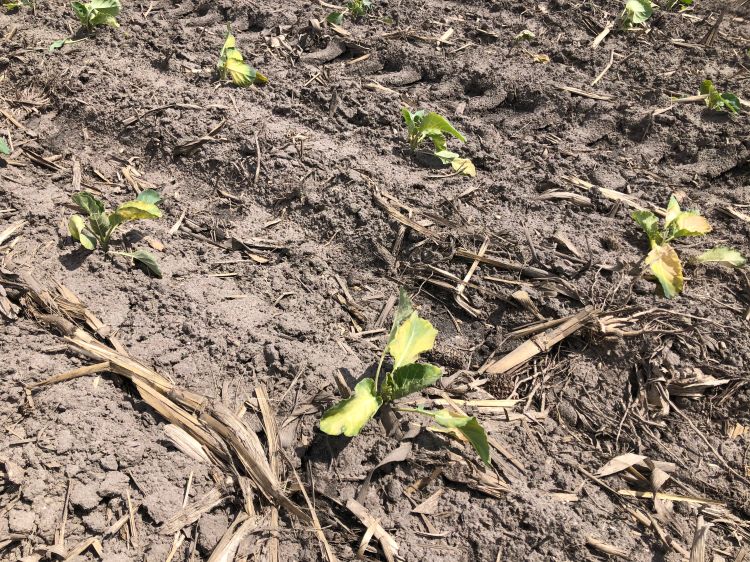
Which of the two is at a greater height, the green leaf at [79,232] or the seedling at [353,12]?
the seedling at [353,12]

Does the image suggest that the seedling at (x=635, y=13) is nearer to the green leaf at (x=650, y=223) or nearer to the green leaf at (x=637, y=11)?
the green leaf at (x=637, y=11)

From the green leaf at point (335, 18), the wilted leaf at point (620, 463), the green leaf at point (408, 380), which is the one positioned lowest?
the wilted leaf at point (620, 463)

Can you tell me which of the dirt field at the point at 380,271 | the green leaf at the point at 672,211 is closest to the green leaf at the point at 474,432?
the dirt field at the point at 380,271

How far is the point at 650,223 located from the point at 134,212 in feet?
6.66

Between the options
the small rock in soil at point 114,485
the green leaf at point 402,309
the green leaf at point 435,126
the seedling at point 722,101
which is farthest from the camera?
the seedling at point 722,101

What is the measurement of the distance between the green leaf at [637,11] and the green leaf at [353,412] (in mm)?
2766

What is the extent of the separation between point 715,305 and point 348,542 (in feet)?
5.24

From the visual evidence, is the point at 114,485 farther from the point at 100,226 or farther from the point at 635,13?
the point at 635,13

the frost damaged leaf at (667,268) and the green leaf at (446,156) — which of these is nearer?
the frost damaged leaf at (667,268)

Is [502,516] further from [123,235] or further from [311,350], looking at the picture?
[123,235]

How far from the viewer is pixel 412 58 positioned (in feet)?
10.4

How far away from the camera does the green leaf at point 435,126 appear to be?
2.57 metres

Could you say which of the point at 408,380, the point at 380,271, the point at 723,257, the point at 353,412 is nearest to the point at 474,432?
the point at 408,380

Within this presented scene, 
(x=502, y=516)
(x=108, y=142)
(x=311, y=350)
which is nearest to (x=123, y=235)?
(x=108, y=142)
